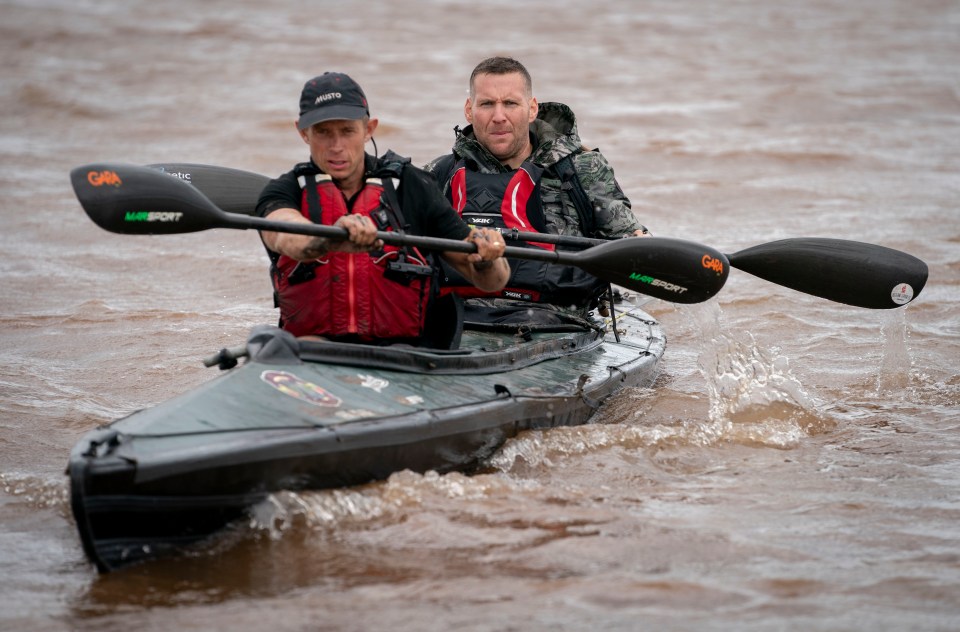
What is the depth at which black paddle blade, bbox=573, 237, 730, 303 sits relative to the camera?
16.3ft

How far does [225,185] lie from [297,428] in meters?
2.40

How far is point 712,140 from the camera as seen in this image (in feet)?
42.5

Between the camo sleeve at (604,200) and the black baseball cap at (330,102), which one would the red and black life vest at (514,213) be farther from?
the black baseball cap at (330,102)

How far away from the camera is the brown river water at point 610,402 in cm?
356

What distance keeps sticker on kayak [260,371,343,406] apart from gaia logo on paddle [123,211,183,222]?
722 mm

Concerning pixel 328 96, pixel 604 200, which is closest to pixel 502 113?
pixel 604 200

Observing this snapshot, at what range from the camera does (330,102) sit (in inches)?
168

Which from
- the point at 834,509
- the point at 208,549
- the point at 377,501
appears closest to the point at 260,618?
the point at 208,549

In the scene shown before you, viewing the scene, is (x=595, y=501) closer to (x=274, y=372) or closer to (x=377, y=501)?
(x=377, y=501)

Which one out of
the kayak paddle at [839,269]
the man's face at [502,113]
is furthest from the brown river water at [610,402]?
the man's face at [502,113]

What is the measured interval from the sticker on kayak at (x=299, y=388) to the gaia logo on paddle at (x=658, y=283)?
158 centimetres

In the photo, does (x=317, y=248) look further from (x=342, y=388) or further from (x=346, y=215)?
(x=342, y=388)

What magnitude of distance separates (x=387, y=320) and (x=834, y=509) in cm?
174

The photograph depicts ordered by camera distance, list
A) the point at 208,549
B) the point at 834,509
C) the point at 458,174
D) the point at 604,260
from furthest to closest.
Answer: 1. the point at 458,174
2. the point at 604,260
3. the point at 834,509
4. the point at 208,549
